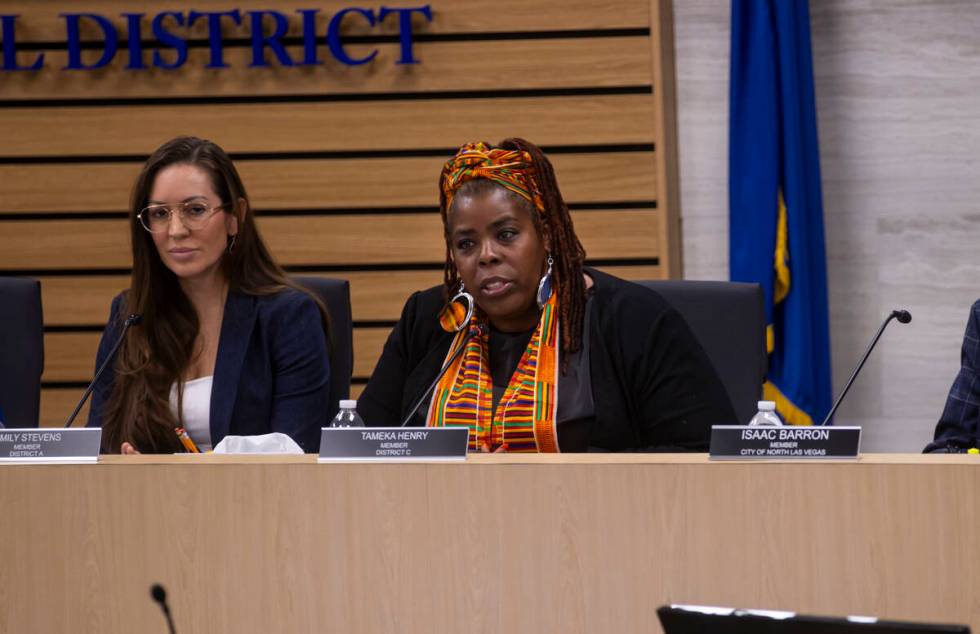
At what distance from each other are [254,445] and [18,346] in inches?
43.2

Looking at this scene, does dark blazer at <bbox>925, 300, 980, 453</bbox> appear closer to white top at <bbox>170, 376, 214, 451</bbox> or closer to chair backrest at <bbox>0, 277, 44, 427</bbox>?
white top at <bbox>170, 376, 214, 451</bbox>

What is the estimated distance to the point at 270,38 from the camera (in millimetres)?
4199

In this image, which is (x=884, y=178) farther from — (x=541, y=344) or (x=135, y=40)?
(x=135, y=40)

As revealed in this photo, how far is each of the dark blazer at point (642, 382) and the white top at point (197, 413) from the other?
43 centimetres

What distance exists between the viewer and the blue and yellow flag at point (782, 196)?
393 cm

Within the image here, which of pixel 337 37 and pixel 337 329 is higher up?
pixel 337 37

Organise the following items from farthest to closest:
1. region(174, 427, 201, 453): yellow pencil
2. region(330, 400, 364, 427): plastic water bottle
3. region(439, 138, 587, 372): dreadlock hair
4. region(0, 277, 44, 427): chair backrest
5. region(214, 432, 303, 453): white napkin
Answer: region(0, 277, 44, 427): chair backrest < region(174, 427, 201, 453): yellow pencil < region(439, 138, 587, 372): dreadlock hair < region(330, 400, 364, 427): plastic water bottle < region(214, 432, 303, 453): white napkin

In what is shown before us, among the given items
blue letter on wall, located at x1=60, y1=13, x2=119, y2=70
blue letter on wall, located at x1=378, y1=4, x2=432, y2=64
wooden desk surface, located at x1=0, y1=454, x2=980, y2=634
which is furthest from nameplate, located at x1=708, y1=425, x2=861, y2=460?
blue letter on wall, located at x1=60, y1=13, x2=119, y2=70

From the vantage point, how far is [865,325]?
410 cm

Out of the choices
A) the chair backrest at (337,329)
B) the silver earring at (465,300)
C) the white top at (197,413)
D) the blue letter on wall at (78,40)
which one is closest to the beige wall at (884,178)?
the chair backrest at (337,329)

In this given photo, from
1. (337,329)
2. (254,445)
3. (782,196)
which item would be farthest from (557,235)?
(782,196)

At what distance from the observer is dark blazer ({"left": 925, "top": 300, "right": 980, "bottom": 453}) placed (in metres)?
2.34

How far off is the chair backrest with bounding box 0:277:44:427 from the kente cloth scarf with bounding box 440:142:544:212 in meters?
1.05

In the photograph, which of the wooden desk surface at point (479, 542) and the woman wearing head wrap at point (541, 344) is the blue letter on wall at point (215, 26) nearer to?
the woman wearing head wrap at point (541, 344)
